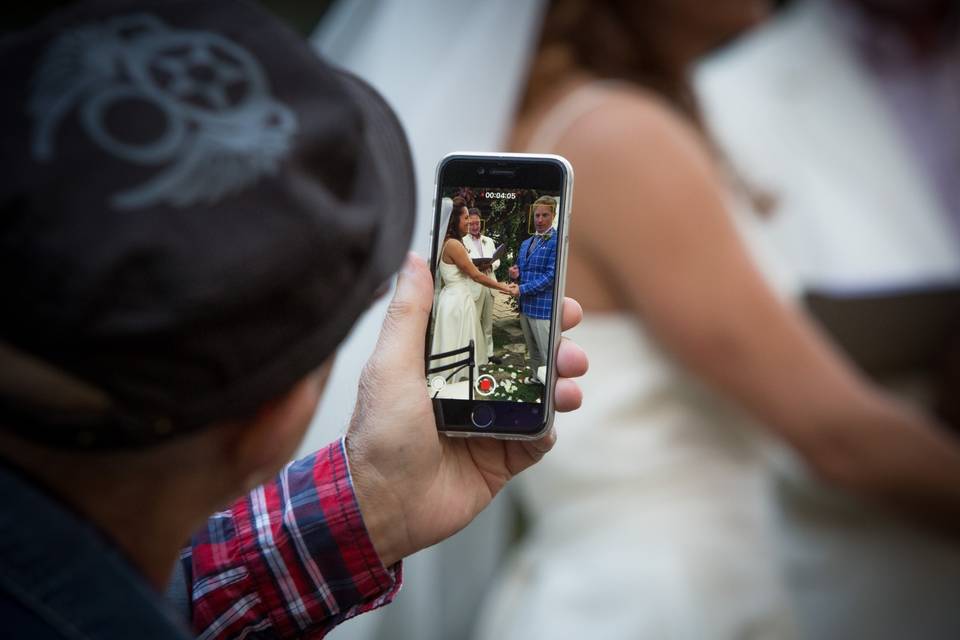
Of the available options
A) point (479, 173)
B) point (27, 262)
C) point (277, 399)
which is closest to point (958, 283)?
point (479, 173)

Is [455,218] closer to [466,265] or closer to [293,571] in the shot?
[466,265]

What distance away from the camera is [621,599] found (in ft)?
3.03

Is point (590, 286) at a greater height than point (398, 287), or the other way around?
point (398, 287)

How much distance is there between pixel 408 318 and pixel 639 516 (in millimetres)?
595

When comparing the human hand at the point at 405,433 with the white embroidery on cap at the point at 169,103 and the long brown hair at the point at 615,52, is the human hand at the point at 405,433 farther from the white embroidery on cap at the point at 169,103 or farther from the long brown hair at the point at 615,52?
the long brown hair at the point at 615,52

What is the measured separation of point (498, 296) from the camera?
50cm

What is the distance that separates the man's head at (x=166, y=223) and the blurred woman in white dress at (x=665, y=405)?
1.72ft

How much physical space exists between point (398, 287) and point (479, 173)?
0.30 feet

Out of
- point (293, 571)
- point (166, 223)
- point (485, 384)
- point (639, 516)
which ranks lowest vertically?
point (639, 516)

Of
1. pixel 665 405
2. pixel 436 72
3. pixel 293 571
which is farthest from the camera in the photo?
pixel 665 405

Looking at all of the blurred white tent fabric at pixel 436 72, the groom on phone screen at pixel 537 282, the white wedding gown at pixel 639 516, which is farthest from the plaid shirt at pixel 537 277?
the white wedding gown at pixel 639 516

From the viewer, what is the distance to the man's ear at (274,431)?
380 millimetres

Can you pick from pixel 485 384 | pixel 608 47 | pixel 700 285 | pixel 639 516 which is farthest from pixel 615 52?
pixel 485 384

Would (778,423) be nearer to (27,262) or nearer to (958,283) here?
(958,283)
